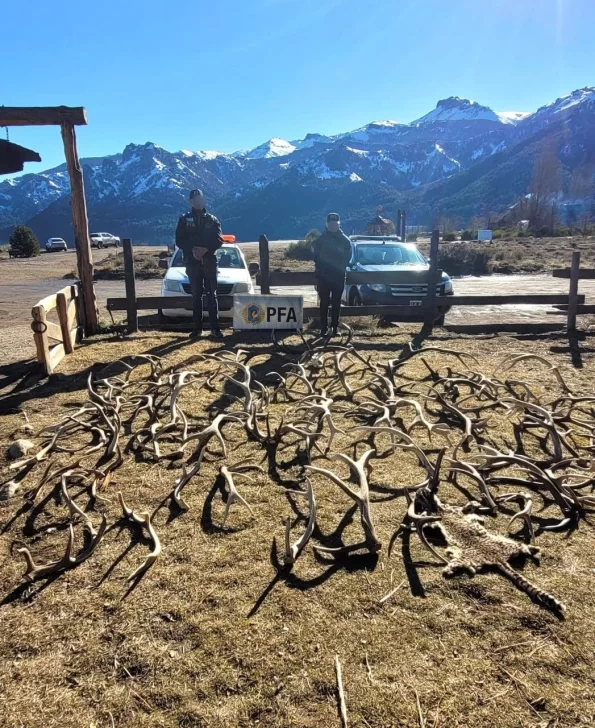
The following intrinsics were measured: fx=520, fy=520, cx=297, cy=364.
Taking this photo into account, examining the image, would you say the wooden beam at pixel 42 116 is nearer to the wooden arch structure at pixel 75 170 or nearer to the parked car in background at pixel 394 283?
the wooden arch structure at pixel 75 170

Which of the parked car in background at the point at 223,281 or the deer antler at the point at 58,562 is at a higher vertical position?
the parked car in background at the point at 223,281

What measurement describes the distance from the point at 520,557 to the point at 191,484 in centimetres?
185

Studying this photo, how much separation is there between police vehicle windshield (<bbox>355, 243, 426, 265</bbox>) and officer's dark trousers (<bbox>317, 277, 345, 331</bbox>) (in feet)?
10.5

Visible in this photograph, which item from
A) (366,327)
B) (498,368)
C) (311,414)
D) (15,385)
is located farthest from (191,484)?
(366,327)

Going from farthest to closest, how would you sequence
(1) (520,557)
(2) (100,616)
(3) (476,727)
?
(1) (520,557) → (2) (100,616) → (3) (476,727)

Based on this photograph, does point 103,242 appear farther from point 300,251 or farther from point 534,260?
point 534,260

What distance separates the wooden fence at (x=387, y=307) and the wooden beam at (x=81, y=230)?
1.39 feet

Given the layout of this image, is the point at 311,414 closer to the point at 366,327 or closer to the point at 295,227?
the point at 366,327

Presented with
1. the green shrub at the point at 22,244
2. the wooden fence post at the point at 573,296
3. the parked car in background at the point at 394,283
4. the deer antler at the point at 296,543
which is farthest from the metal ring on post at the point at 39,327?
the green shrub at the point at 22,244

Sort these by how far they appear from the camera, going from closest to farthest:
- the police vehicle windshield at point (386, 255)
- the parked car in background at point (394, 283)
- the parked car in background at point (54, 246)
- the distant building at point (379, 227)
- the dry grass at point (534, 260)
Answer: the parked car in background at point (394, 283) → the police vehicle windshield at point (386, 255) → the dry grass at point (534, 260) → the distant building at point (379, 227) → the parked car in background at point (54, 246)

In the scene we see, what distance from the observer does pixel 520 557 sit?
2.43 metres

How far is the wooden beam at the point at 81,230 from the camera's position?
7.64 m

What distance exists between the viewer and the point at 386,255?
37.2 feet

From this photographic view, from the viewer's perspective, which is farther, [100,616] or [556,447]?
[556,447]
